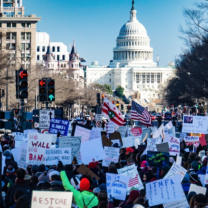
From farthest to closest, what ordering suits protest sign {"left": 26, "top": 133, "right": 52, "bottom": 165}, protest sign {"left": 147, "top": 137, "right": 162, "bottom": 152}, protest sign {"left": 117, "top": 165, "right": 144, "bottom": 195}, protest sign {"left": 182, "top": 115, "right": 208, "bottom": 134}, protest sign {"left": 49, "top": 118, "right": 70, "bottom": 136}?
protest sign {"left": 182, "top": 115, "right": 208, "bottom": 134} → protest sign {"left": 49, "top": 118, "right": 70, "bottom": 136} → protest sign {"left": 147, "top": 137, "right": 162, "bottom": 152} → protest sign {"left": 26, "top": 133, "right": 52, "bottom": 165} → protest sign {"left": 117, "top": 165, "right": 144, "bottom": 195}

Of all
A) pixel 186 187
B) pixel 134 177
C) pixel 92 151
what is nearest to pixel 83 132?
pixel 92 151

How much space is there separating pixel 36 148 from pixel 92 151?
1194mm

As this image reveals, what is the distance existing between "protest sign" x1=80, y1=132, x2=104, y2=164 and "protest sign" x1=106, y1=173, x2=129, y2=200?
4153 millimetres

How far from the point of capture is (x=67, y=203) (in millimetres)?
6691

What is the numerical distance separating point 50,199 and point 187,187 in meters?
4.27

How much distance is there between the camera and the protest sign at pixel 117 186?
904cm

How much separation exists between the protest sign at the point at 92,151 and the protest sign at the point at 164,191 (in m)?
4.87

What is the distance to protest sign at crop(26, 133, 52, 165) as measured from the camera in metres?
12.8

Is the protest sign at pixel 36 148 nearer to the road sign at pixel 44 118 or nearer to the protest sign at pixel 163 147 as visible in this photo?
the protest sign at pixel 163 147

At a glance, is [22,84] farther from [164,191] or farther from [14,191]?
[164,191]

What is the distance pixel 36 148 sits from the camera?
12.9 metres

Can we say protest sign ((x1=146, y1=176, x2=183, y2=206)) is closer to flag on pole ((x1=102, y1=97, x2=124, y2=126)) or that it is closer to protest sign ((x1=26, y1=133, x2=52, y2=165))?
protest sign ((x1=26, y1=133, x2=52, y2=165))

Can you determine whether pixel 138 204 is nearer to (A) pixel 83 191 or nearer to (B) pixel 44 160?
(A) pixel 83 191

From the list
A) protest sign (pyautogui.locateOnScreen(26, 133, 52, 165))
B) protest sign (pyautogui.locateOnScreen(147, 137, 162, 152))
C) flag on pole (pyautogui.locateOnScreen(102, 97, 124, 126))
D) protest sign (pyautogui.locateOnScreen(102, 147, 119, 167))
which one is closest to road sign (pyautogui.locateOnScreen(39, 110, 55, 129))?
flag on pole (pyautogui.locateOnScreen(102, 97, 124, 126))
